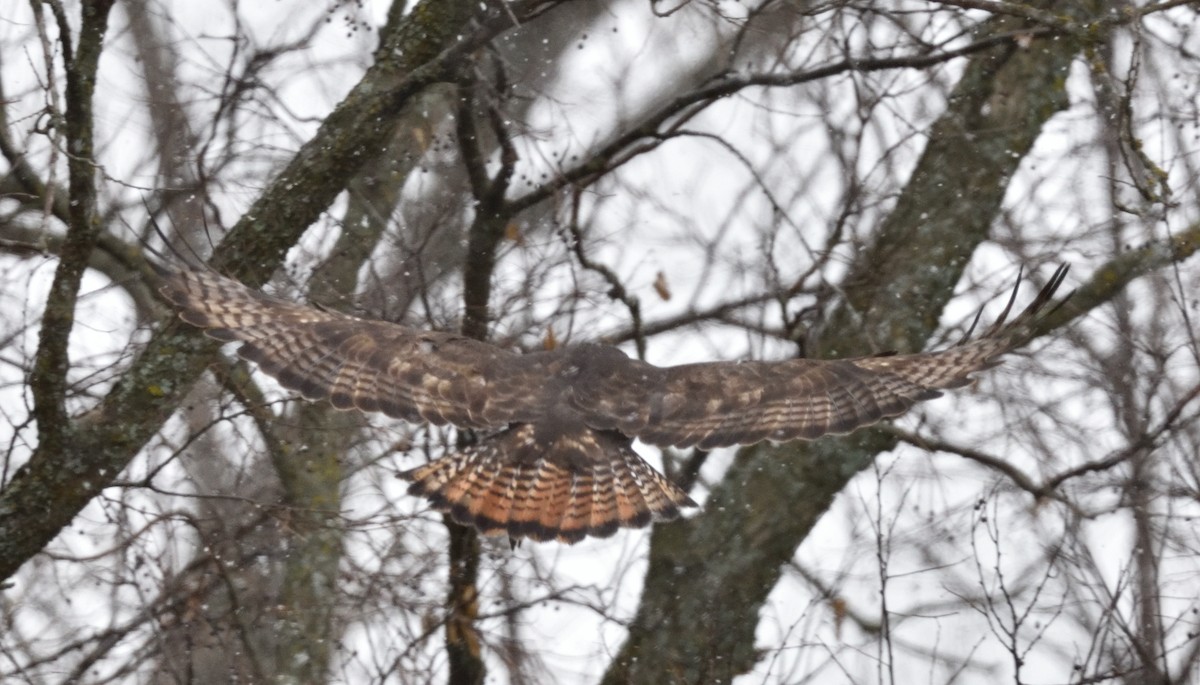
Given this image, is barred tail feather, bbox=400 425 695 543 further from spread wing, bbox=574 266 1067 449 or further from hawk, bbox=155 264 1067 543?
spread wing, bbox=574 266 1067 449

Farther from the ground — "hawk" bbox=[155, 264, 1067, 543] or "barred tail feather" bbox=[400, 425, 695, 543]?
"hawk" bbox=[155, 264, 1067, 543]

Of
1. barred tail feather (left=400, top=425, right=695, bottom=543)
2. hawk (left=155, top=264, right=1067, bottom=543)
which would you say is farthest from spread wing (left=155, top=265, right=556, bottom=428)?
barred tail feather (left=400, top=425, right=695, bottom=543)

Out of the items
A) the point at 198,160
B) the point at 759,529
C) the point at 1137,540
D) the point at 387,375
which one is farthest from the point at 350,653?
the point at 1137,540

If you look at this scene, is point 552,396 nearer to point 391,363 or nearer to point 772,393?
point 391,363

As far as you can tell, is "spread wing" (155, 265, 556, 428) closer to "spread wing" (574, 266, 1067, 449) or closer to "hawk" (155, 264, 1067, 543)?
"hawk" (155, 264, 1067, 543)

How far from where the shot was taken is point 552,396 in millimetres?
6863

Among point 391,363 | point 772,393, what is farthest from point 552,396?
point 772,393

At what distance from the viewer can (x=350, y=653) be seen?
673cm

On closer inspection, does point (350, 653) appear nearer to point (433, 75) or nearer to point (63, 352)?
point (63, 352)

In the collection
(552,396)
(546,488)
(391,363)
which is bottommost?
Answer: (546,488)

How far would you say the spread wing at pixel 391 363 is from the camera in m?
6.72

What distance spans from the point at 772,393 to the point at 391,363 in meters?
1.75

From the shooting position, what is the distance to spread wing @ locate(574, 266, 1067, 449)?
22.3 ft

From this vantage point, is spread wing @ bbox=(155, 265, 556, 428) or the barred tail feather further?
spread wing @ bbox=(155, 265, 556, 428)
